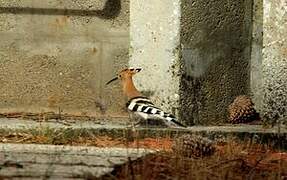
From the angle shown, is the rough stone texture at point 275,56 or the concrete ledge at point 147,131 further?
the rough stone texture at point 275,56

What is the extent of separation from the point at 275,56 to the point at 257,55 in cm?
40

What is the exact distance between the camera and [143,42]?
19.8 ft

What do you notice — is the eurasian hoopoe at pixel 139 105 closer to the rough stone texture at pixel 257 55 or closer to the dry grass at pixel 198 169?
the rough stone texture at pixel 257 55

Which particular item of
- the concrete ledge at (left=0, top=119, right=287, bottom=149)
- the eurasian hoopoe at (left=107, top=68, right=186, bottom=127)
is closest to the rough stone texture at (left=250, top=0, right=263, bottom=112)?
the concrete ledge at (left=0, top=119, right=287, bottom=149)

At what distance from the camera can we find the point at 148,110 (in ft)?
18.8

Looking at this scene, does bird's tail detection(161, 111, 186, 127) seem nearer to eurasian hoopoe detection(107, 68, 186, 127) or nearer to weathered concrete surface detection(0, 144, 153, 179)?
eurasian hoopoe detection(107, 68, 186, 127)

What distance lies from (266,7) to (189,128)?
109cm

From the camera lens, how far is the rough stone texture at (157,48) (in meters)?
5.89

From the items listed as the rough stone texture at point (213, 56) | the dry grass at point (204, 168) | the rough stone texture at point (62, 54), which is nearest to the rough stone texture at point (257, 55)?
the rough stone texture at point (213, 56)

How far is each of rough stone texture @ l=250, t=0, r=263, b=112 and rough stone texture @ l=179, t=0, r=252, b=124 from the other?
0.13 feet

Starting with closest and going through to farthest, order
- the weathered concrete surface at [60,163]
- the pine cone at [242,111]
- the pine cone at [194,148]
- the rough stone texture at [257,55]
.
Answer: the weathered concrete surface at [60,163]
the pine cone at [194,148]
the pine cone at [242,111]
the rough stone texture at [257,55]

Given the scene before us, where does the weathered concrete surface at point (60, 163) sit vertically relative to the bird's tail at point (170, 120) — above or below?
below

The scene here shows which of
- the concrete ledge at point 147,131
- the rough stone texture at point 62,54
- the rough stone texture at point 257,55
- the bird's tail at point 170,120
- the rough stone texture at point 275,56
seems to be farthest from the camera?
the rough stone texture at point 62,54

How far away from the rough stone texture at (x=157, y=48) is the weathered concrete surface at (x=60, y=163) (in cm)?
221
